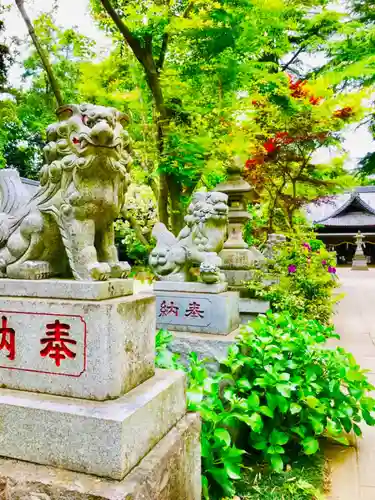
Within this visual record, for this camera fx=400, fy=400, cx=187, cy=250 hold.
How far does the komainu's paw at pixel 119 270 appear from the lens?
7.47 feet

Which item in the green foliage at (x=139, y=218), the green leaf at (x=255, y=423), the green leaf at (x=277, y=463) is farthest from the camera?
the green foliage at (x=139, y=218)

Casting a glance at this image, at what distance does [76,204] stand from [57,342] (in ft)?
2.30

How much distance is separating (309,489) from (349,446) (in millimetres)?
1008

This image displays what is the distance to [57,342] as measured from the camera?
1.94m

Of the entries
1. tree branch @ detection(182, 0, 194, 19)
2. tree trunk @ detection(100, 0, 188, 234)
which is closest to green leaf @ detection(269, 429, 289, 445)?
tree trunk @ detection(100, 0, 188, 234)

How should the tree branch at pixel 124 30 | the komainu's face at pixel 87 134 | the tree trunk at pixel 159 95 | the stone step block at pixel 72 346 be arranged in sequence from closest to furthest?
Result: the stone step block at pixel 72 346, the komainu's face at pixel 87 134, the tree branch at pixel 124 30, the tree trunk at pixel 159 95

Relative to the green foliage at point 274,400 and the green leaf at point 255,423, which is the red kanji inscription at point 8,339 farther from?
the green leaf at point 255,423

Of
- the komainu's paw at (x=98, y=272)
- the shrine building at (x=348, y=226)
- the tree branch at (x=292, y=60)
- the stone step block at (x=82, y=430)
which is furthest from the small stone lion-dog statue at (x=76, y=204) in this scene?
the shrine building at (x=348, y=226)

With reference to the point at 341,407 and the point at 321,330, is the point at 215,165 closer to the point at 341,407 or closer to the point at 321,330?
the point at 321,330

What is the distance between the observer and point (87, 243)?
2113 millimetres

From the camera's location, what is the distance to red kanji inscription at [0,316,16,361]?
2.05 m

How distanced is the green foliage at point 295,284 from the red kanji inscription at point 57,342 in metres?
4.06

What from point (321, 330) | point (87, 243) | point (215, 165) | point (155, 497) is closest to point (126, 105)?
point (215, 165)

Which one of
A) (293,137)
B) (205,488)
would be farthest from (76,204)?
(293,137)
